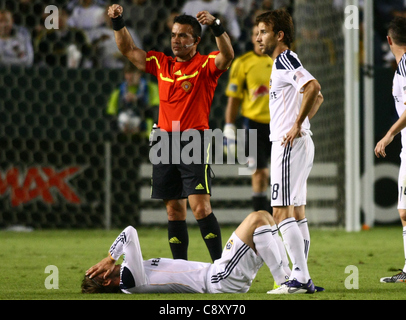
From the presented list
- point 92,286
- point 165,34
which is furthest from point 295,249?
point 165,34

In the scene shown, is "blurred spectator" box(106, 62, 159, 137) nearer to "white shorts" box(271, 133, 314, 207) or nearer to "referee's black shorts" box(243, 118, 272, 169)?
"referee's black shorts" box(243, 118, 272, 169)

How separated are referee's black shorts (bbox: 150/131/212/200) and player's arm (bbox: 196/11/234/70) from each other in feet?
1.58

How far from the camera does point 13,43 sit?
8.58 meters

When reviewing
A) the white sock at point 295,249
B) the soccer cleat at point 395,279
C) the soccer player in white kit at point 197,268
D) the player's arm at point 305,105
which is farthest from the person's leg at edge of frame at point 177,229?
the soccer cleat at point 395,279

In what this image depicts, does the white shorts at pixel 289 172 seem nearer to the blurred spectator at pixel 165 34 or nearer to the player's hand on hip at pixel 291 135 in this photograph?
the player's hand on hip at pixel 291 135

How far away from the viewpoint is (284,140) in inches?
149

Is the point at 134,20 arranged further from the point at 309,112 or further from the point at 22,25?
the point at 309,112

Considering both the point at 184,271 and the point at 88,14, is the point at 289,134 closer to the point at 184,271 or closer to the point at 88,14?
the point at 184,271

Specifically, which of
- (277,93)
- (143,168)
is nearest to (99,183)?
(143,168)

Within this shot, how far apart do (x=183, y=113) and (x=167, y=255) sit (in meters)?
1.56

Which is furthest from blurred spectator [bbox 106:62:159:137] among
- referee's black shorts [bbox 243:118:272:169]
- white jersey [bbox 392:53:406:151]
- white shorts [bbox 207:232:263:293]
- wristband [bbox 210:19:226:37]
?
white shorts [bbox 207:232:263:293]

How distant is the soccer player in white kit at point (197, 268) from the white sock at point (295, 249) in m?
0.07

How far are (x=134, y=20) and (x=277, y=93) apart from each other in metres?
5.74

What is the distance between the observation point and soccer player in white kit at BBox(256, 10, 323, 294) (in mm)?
3717
